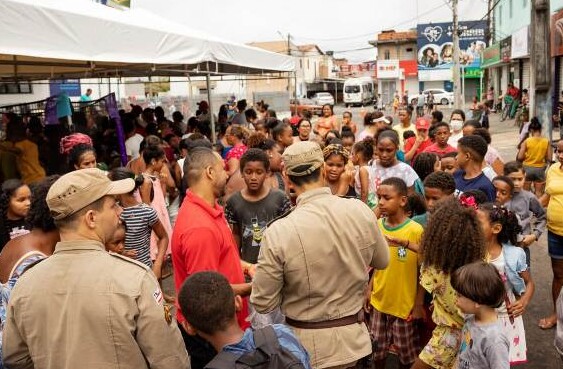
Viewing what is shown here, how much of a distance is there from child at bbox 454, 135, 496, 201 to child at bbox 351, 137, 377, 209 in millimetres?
881

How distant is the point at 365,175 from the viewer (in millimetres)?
5254

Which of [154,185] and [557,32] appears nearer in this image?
[154,185]

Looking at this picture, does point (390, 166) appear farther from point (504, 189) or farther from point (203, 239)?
point (203, 239)

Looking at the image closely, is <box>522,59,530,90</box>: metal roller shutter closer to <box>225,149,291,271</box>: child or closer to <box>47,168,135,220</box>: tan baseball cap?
<box>225,149,291,271</box>: child

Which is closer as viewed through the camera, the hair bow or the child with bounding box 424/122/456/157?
the hair bow

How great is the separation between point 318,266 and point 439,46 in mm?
51280

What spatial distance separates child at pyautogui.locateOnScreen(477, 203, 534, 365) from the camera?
131 inches

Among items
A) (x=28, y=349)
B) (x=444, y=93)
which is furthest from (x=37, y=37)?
(x=444, y=93)

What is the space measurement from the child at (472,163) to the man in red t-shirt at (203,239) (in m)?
2.49

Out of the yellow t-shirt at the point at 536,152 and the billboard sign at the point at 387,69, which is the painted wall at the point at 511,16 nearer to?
the yellow t-shirt at the point at 536,152

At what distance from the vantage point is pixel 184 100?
87.9ft

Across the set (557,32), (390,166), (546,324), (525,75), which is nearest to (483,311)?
(546,324)

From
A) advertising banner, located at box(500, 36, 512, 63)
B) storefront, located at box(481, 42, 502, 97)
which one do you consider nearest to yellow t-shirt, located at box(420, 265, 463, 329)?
advertising banner, located at box(500, 36, 512, 63)

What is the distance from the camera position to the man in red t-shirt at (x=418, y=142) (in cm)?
714
